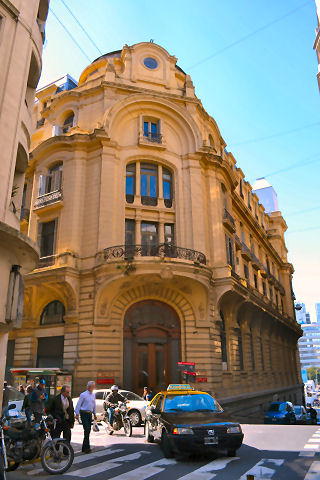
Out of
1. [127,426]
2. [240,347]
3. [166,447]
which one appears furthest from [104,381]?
[240,347]

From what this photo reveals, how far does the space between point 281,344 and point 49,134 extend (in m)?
33.8

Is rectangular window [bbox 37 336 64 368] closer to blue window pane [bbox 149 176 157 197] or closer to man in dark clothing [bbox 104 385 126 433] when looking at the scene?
man in dark clothing [bbox 104 385 126 433]

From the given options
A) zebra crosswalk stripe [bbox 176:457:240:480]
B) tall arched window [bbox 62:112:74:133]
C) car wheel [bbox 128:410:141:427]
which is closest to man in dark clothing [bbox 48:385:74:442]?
zebra crosswalk stripe [bbox 176:457:240:480]

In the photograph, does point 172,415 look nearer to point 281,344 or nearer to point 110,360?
point 110,360

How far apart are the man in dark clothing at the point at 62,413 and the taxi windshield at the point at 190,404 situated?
2397mm

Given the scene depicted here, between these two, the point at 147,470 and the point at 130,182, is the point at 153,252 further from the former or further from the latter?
the point at 147,470

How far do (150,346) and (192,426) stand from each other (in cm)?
1362

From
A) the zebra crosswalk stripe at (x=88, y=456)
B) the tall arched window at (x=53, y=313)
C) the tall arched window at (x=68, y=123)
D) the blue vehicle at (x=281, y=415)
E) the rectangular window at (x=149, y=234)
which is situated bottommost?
the blue vehicle at (x=281, y=415)

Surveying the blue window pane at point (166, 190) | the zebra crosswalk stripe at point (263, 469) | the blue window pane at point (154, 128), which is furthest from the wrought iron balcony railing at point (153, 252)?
the zebra crosswalk stripe at point (263, 469)

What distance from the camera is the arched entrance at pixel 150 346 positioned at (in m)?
21.3

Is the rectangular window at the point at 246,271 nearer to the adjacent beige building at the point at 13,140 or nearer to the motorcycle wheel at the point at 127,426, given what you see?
the motorcycle wheel at the point at 127,426

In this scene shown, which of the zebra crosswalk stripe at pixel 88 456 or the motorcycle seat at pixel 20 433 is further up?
the motorcycle seat at pixel 20 433

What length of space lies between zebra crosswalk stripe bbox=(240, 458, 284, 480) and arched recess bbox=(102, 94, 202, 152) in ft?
68.0

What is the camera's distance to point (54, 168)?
26.7 m
